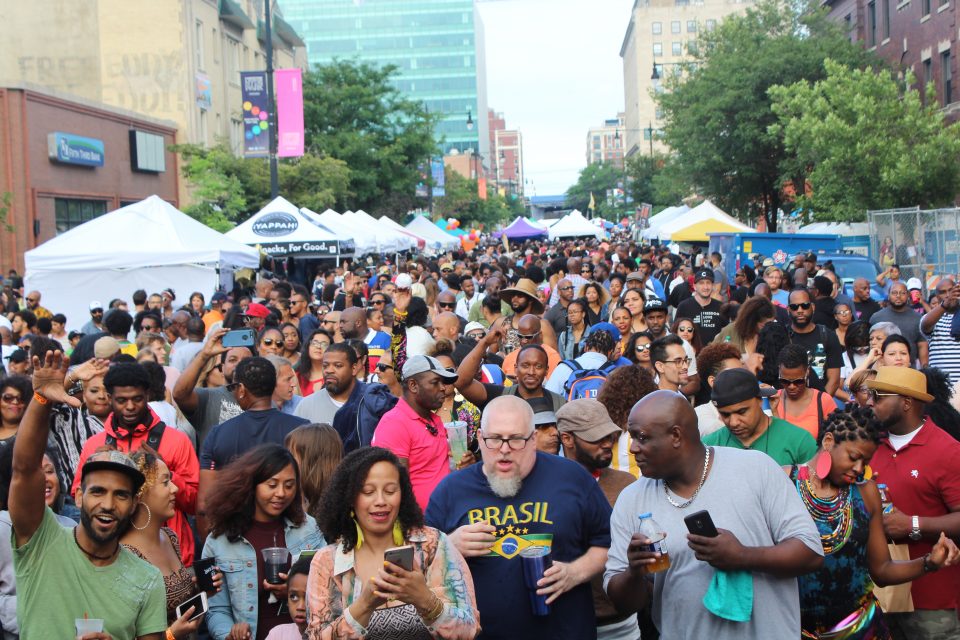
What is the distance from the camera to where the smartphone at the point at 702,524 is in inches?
151

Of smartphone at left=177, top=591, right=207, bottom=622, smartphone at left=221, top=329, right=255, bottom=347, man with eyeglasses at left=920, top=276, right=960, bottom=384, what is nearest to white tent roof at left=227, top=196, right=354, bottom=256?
man with eyeglasses at left=920, top=276, right=960, bottom=384

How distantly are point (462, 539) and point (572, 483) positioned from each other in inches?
22.1

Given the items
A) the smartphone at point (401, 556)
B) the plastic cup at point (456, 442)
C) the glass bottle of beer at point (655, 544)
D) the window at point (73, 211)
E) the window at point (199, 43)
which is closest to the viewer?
the smartphone at point (401, 556)

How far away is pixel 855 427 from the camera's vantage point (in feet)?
15.1

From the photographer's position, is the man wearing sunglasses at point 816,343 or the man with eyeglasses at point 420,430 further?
the man wearing sunglasses at point 816,343

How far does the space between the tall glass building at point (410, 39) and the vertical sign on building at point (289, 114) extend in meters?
134

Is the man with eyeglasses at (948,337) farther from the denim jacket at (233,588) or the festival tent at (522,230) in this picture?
the festival tent at (522,230)

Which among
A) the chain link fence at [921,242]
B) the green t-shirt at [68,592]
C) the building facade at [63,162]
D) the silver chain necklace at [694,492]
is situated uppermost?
the building facade at [63,162]

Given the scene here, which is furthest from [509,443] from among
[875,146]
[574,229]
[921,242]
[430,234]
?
[574,229]

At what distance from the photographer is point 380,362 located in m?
8.84

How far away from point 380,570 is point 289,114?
2405cm

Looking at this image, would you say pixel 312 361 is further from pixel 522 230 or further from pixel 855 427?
pixel 522 230

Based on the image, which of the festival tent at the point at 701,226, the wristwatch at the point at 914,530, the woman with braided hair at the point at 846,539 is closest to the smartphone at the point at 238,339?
the woman with braided hair at the point at 846,539

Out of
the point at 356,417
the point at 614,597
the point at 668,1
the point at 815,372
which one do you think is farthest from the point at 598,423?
the point at 668,1
